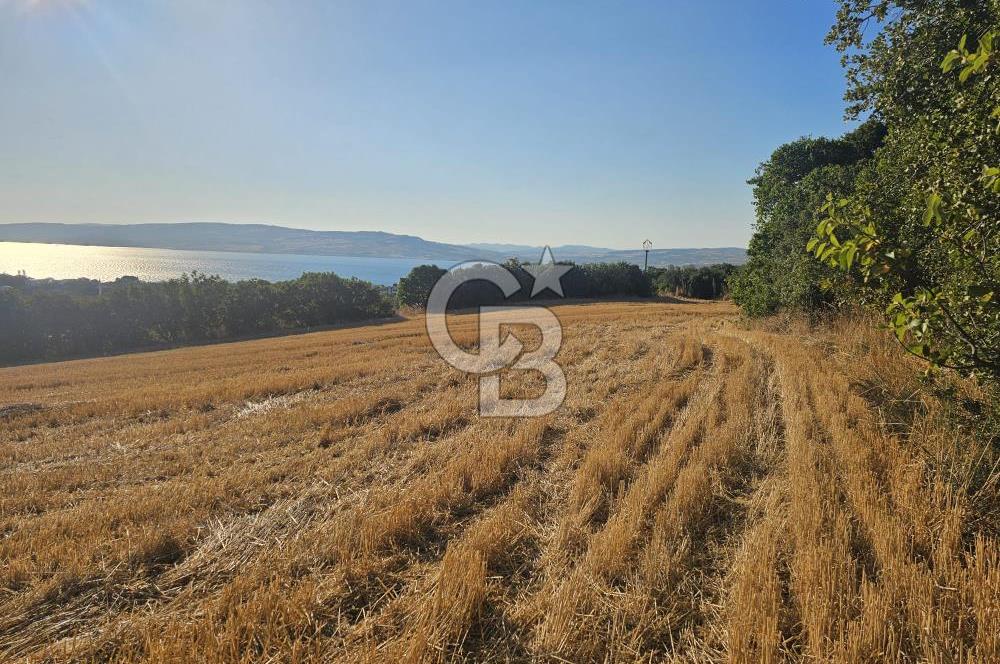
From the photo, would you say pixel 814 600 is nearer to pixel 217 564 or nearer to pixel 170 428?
pixel 217 564

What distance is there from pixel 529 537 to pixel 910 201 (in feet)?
26.3

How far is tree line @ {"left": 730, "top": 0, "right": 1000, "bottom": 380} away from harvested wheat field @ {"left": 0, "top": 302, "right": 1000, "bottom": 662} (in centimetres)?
148

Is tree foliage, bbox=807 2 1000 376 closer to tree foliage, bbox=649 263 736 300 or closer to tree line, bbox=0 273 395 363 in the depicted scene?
tree foliage, bbox=649 263 736 300

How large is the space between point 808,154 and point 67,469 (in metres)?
26.9

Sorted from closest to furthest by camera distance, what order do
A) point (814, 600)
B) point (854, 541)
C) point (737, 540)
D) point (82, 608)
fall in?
point (814, 600) → point (82, 608) → point (854, 541) → point (737, 540)

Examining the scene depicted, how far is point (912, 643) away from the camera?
247cm

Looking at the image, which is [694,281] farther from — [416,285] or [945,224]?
[945,224]

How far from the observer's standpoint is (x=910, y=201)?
269 inches

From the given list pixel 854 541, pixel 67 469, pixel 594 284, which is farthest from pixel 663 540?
pixel 594 284

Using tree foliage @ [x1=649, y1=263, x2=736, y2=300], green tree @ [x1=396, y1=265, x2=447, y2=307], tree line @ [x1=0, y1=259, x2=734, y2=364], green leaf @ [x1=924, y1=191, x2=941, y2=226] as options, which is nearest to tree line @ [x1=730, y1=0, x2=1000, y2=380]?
green leaf @ [x1=924, y1=191, x2=941, y2=226]

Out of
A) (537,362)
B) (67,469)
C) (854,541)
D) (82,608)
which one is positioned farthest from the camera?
(537,362)

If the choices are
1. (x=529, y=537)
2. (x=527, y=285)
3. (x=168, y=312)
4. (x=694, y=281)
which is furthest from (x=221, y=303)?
(x=694, y=281)

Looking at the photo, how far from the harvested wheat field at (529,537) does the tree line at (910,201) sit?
1.48 metres

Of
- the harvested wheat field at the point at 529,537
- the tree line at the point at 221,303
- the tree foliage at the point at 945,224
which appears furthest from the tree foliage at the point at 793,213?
the tree line at the point at 221,303
